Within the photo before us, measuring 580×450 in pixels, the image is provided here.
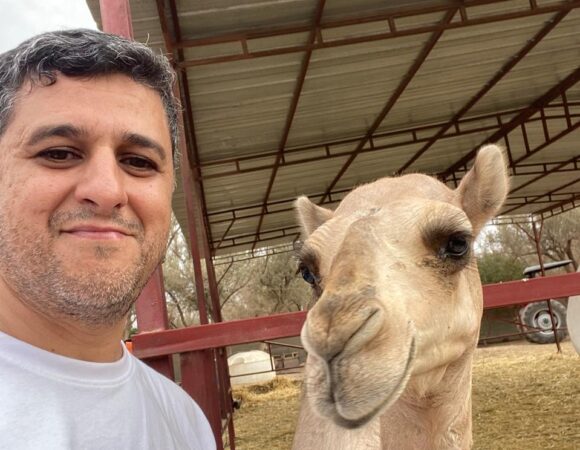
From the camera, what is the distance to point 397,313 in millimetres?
1786

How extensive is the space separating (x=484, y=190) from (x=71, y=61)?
1.77 m

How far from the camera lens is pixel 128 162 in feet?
5.82

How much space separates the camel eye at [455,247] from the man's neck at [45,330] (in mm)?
1205

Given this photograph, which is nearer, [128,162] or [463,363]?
[128,162]

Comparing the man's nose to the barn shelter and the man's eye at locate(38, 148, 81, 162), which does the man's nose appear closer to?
the man's eye at locate(38, 148, 81, 162)

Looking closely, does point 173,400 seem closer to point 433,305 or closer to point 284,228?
point 433,305

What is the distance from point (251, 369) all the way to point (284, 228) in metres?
4.82

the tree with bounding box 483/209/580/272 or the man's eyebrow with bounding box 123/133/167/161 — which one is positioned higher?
the tree with bounding box 483/209/580/272

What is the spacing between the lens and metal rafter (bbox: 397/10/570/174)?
24.0 feet

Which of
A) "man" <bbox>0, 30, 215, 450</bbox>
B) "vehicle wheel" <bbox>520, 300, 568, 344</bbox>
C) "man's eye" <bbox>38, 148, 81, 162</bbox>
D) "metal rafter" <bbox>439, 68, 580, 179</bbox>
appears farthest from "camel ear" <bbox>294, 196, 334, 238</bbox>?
"vehicle wheel" <bbox>520, 300, 568, 344</bbox>

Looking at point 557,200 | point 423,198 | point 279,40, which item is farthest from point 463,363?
point 557,200

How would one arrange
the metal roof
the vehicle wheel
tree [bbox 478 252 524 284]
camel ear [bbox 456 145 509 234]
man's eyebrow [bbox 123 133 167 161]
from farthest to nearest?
tree [bbox 478 252 524 284] → the vehicle wheel → the metal roof → camel ear [bbox 456 145 509 234] → man's eyebrow [bbox 123 133 167 161]

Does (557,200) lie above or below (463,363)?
above

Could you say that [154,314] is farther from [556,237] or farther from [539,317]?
[556,237]
